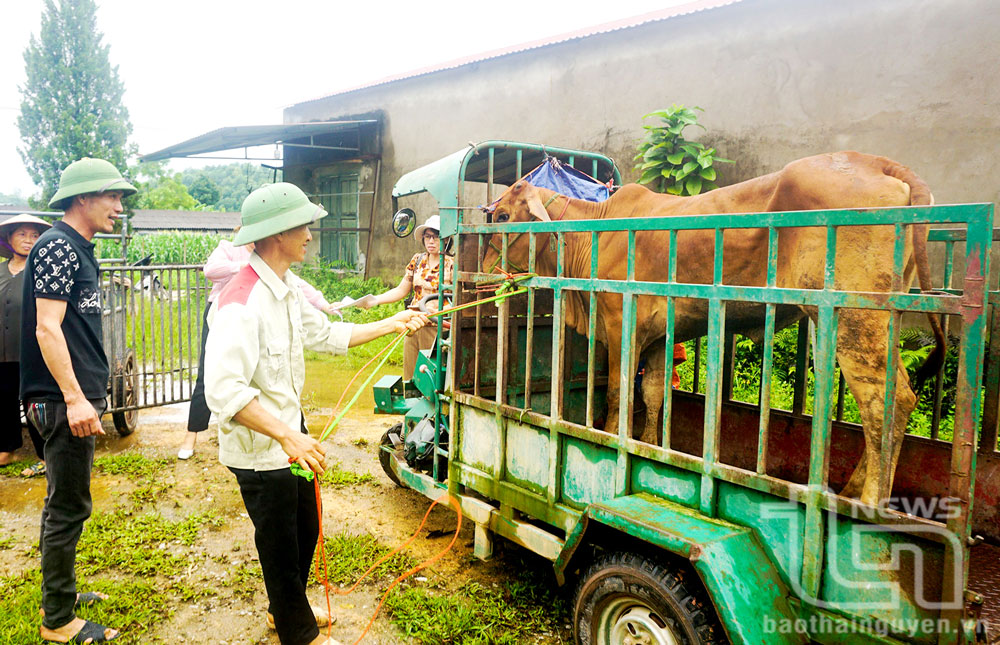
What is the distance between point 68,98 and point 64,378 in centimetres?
4374

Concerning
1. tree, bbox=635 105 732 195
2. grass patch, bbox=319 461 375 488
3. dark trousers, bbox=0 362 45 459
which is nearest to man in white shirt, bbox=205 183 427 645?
grass patch, bbox=319 461 375 488

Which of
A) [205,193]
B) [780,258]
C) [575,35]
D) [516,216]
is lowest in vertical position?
[780,258]

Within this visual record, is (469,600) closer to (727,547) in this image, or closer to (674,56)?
(727,547)

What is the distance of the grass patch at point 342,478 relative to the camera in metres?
5.15

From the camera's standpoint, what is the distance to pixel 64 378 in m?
2.96

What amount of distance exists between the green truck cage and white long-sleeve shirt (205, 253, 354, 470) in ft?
3.63

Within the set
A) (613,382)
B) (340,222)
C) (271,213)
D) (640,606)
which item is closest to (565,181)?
(613,382)

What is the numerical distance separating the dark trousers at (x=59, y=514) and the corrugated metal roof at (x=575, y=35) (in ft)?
26.0

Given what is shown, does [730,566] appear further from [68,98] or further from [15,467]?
[68,98]

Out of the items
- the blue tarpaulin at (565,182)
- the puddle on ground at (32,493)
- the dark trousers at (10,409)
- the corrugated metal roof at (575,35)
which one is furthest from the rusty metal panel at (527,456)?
the corrugated metal roof at (575,35)

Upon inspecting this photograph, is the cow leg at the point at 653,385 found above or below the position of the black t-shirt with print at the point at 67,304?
below

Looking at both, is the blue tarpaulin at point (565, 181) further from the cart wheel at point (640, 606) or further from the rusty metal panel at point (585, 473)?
the cart wheel at point (640, 606)

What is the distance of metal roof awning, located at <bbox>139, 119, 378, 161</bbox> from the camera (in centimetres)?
1269

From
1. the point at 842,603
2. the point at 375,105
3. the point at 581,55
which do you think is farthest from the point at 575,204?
the point at 375,105
